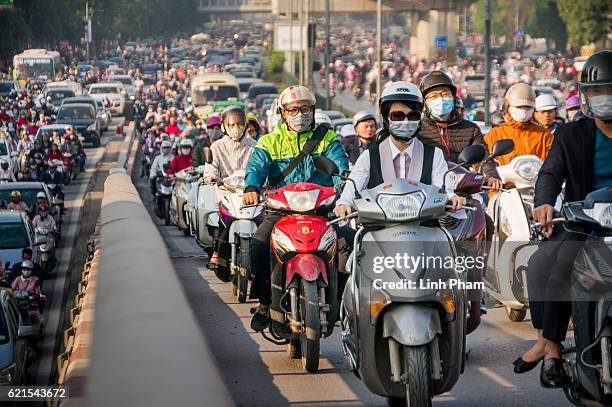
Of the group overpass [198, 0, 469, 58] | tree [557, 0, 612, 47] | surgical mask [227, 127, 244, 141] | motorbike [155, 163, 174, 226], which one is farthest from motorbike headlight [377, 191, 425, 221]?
overpass [198, 0, 469, 58]

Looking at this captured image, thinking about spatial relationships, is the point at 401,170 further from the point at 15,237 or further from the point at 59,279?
the point at 59,279

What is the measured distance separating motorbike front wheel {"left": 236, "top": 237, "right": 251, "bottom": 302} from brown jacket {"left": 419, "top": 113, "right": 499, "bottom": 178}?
70.5 inches

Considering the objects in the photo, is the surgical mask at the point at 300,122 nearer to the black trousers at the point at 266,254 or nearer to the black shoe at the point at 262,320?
the black trousers at the point at 266,254

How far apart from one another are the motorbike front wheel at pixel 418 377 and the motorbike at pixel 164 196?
2251 centimetres

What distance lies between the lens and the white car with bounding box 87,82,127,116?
79.4m

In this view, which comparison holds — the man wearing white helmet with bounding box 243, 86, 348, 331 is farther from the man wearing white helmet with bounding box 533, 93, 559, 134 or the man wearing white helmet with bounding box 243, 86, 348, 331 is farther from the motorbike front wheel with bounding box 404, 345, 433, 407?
the man wearing white helmet with bounding box 533, 93, 559, 134

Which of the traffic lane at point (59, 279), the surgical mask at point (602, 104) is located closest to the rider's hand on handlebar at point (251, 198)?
the surgical mask at point (602, 104)

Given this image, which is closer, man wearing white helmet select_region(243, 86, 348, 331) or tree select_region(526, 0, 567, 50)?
man wearing white helmet select_region(243, 86, 348, 331)

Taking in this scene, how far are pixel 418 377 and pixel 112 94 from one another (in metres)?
73.2

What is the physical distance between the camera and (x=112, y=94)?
80.2 m

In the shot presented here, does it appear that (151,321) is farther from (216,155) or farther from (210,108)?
(210,108)

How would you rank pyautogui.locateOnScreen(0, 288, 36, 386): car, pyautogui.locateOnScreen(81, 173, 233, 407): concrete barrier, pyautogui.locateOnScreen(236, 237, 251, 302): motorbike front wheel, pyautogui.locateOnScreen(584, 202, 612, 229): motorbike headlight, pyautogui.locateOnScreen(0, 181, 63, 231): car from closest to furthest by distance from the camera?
Answer: pyautogui.locateOnScreen(81, 173, 233, 407): concrete barrier
pyautogui.locateOnScreen(584, 202, 612, 229): motorbike headlight
pyautogui.locateOnScreen(236, 237, 251, 302): motorbike front wheel
pyautogui.locateOnScreen(0, 288, 36, 386): car
pyautogui.locateOnScreen(0, 181, 63, 231): car

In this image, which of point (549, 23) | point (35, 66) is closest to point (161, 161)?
point (35, 66)

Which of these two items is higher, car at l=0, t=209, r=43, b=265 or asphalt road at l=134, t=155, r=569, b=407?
asphalt road at l=134, t=155, r=569, b=407
